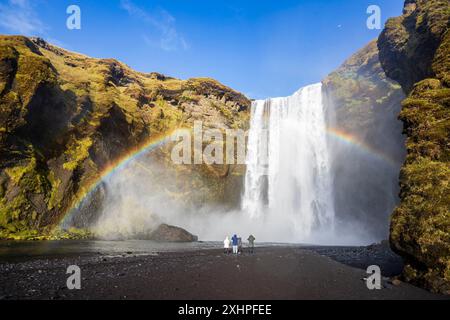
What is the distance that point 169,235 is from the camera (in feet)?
157

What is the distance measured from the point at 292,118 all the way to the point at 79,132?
43.8m

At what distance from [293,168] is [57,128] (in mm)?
46085

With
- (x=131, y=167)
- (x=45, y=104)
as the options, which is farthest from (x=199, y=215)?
(x=45, y=104)

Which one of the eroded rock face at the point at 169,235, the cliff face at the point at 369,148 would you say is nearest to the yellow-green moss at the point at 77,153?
the eroded rock face at the point at 169,235

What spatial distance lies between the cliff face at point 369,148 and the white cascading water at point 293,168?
8.82ft

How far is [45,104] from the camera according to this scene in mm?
50531

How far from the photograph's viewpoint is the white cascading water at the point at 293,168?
6116cm

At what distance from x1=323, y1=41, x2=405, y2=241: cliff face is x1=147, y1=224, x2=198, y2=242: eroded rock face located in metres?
30.2

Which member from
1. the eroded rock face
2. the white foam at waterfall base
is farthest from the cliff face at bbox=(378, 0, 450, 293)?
the white foam at waterfall base

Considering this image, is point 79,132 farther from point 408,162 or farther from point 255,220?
point 408,162

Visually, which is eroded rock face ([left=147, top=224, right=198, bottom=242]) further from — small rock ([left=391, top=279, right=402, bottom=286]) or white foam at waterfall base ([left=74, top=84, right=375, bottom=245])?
small rock ([left=391, top=279, right=402, bottom=286])

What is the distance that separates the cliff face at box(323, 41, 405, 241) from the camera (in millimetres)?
52094

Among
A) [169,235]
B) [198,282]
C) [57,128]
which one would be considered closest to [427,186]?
[198,282]

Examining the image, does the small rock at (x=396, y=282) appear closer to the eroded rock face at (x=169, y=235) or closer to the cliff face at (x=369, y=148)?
the eroded rock face at (x=169, y=235)
